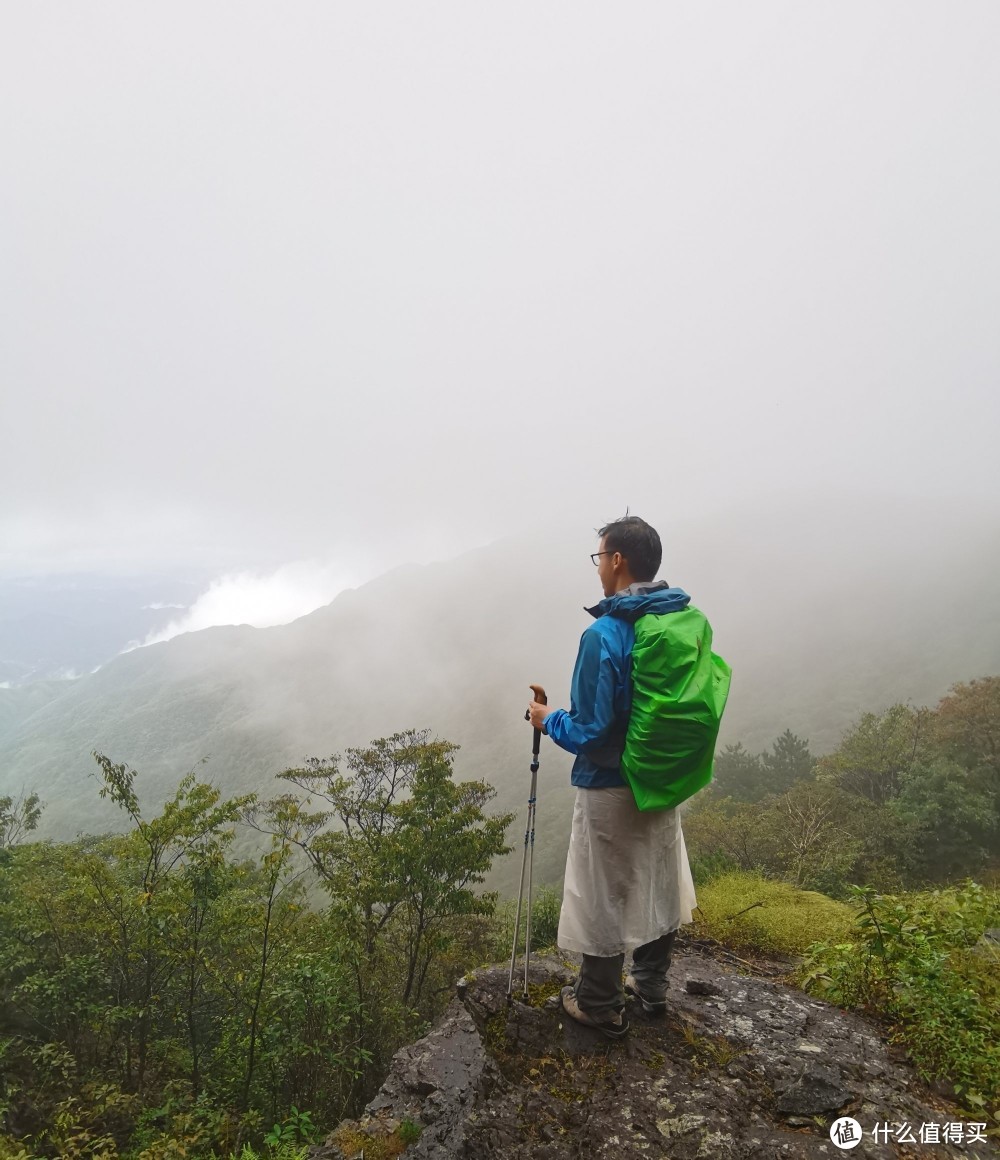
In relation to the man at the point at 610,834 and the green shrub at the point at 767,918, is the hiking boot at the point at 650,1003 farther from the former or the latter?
the green shrub at the point at 767,918

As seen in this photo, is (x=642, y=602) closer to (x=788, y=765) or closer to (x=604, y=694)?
(x=604, y=694)

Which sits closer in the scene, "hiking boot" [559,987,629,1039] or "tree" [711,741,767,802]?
"hiking boot" [559,987,629,1039]

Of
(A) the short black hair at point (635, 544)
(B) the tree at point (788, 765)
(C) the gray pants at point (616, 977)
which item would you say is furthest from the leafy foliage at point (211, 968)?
(B) the tree at point (788, 765)

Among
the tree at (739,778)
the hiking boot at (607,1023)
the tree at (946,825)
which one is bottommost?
the tree at (739,778)

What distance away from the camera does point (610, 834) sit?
3301mm

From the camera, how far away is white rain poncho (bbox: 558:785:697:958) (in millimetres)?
3283

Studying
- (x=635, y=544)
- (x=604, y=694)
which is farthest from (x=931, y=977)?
(x=635, y=544)

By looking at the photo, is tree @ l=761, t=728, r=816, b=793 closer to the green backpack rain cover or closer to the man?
the man

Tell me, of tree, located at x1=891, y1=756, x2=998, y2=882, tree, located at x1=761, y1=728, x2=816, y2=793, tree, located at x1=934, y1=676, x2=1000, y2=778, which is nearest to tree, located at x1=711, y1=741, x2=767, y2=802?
tree, located at x1=761, y1=728, x2=816, y2=793

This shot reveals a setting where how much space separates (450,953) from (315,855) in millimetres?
7488

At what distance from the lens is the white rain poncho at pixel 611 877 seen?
10.8ft

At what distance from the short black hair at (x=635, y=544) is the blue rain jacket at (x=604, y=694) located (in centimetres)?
24

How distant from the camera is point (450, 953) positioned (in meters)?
19.4

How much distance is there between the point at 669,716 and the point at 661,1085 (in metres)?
2.04
